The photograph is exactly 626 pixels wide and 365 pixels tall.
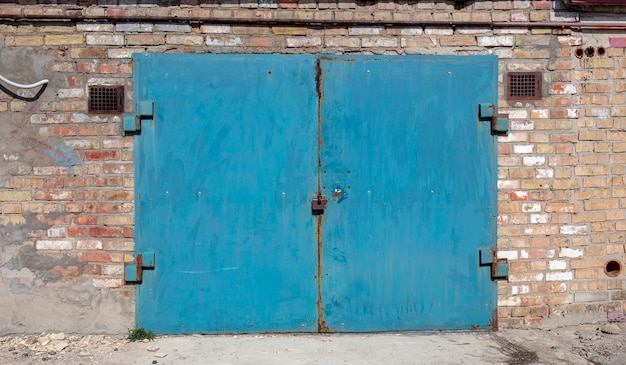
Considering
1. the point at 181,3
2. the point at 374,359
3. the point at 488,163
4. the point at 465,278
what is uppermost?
the point at 181,3

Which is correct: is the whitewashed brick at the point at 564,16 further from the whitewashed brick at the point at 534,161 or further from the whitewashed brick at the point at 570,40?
the whitewashed brick at the point at 534,161

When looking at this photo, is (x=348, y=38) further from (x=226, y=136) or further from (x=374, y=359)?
(x=374, y=359)

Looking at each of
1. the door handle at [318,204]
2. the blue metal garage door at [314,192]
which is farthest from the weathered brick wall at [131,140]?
the door handle at [318,204]

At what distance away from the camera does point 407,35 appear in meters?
4.41

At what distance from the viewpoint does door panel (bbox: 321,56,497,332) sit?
436 centimetres

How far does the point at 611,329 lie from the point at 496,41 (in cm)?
211

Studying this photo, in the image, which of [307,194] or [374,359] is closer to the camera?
[374,359]

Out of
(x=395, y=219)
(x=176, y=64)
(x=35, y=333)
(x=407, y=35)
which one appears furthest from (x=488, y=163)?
(x=35, y=333)

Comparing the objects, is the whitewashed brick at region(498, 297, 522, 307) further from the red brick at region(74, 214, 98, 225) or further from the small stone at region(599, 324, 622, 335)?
the red brick at region(74, 214, 98, 225)

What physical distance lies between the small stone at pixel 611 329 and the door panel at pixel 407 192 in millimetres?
781

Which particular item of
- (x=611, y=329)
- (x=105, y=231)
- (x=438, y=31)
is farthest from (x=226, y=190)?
(x=611, y=329)

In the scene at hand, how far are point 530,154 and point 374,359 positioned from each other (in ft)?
5.75

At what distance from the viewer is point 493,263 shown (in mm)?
4422

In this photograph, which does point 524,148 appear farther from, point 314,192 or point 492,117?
point 314,192
